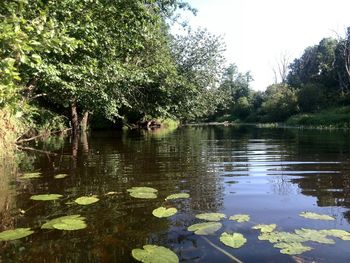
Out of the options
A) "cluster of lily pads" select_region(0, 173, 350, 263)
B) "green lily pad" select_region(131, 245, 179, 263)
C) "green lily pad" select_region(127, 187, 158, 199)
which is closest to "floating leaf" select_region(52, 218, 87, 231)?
"cluster of lily pads" select_region(0, 173, 350, 263)

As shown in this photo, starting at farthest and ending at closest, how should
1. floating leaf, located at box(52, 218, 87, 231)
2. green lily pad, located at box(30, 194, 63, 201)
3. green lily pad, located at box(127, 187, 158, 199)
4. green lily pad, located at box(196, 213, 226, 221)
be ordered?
1. green lily pad, located at box(127, 187, 158, 199)
2. green lily pad, located at box(30, 194, 63, 201)
3. green lily pad, located at box(196, 213, 226, 221)
4. floating leaf, located at box(52, 218, 87, 231)

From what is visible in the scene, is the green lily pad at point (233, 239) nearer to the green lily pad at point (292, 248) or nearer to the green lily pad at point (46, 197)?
the green lily pad at point (292, 248)

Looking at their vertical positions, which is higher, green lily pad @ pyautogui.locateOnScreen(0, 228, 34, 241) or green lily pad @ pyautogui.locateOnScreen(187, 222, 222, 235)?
green lily pad @ pyautogui.locateOnScreen(0, 228, 34, 241)

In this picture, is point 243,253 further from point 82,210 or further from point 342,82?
point 342,82

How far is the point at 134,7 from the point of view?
1562 cm

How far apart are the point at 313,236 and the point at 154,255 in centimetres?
203

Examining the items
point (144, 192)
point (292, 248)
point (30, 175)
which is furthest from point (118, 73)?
point (292, 248)

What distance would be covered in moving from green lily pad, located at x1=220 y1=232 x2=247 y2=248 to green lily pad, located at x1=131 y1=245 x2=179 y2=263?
723mm

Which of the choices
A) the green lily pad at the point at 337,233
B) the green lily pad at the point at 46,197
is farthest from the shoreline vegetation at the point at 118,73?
the green lily pad at the point at 337,233

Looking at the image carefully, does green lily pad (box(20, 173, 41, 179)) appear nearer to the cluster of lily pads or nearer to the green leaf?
the cluster of lily pads

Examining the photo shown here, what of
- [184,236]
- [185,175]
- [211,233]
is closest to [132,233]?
[184,236]

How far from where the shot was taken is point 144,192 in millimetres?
7410

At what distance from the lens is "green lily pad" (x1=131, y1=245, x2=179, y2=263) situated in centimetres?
402

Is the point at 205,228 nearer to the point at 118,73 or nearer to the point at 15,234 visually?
the point at 15,234
